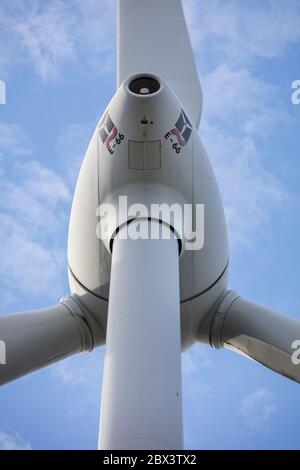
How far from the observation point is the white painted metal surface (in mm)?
7781

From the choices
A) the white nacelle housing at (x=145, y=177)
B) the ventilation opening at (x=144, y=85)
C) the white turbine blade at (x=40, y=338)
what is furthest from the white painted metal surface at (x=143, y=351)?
the ventilation opening at (x=144, y=85)

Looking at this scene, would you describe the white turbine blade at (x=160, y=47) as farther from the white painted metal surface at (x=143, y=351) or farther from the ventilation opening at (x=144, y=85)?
the white painted metal surface at (x=143, y=351)

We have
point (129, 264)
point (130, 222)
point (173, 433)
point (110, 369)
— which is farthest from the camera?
point (130, 222)

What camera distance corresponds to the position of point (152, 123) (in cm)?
1090

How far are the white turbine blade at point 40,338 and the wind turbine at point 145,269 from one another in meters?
0.02

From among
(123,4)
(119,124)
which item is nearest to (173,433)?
(119,124)

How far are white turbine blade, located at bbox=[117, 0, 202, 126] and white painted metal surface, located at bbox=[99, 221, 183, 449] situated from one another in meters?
4.66

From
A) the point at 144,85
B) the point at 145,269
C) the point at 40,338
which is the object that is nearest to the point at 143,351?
the point at 145,269

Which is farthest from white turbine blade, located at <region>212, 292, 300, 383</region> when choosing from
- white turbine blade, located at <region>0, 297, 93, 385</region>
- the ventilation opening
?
the ventilation opening

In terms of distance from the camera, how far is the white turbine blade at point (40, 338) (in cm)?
1108

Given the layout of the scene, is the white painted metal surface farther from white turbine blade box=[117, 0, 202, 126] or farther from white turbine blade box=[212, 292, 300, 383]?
white turbine blade box=[117, 0, 202, 126]

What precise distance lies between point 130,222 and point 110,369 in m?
2.92

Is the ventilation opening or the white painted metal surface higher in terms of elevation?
the ventilation opening

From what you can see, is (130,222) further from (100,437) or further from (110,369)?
(100,437)
